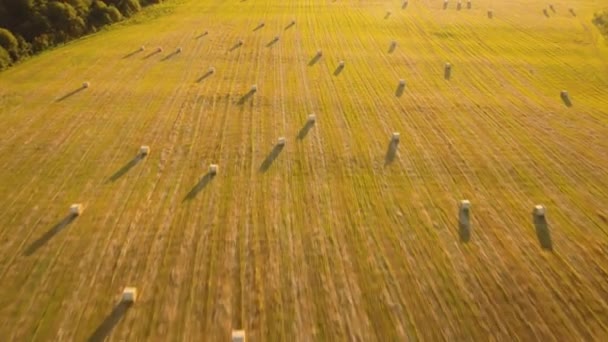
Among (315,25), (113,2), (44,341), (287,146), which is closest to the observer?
(44,341)

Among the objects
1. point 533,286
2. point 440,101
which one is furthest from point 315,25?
point 533,286

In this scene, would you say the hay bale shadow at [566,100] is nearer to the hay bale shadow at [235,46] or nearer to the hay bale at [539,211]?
the hay bale at [539,211]

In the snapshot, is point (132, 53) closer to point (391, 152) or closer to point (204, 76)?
point (204, 76)

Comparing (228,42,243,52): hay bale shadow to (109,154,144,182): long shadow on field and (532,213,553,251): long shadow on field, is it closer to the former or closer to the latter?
(109,154,144,182): long shadow on field

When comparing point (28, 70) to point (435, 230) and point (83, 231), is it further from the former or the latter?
point (435, 230)

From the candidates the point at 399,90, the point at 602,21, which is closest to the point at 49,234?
the point at 399,90

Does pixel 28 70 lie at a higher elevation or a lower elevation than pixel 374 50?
higher

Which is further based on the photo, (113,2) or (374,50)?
(113,2)
